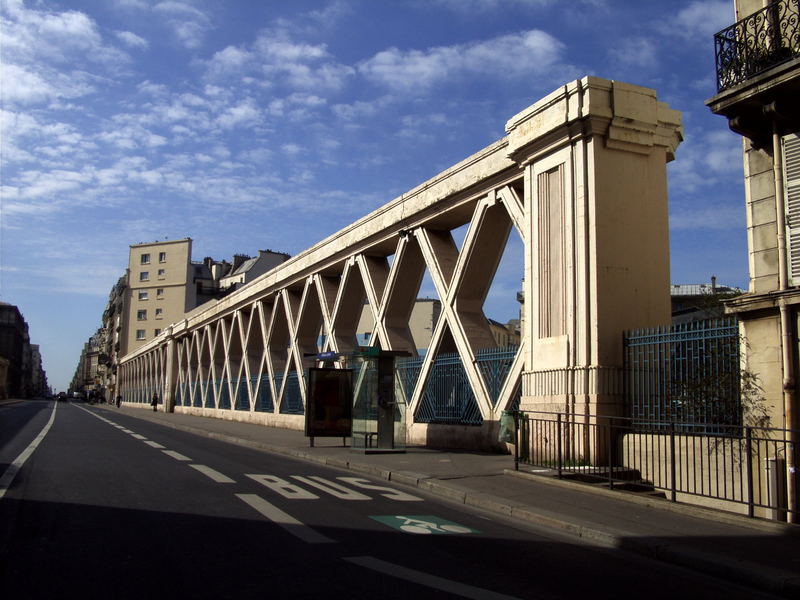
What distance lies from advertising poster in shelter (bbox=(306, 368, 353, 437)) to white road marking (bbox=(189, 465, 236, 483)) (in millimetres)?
5876

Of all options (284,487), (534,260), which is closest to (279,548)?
(284,487)

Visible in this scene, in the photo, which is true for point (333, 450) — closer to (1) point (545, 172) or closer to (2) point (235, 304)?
(1) point (545, 172)

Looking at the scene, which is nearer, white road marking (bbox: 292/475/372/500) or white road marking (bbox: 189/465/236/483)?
white road marking (bbox: 292/475/372/500)

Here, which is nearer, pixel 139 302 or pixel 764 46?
pixel 764 46

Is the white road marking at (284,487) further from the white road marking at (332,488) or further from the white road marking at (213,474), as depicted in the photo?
the white road marking at (213,474)

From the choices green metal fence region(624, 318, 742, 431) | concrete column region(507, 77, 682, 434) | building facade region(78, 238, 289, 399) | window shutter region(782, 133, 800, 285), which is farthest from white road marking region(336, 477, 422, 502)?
building facade region(78, 238, 289, 399)

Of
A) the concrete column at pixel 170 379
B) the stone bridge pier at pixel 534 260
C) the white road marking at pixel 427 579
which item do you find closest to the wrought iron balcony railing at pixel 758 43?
the stone bridge pier at pixel 534 260

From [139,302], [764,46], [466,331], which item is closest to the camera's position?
[764,46]

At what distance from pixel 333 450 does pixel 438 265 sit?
17.7 ft


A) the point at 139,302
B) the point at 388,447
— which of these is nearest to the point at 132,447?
the point at 388,447

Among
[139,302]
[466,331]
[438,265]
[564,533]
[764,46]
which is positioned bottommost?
[564,533]

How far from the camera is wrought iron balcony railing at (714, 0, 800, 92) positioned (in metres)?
10.1

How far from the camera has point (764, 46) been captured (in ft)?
33.9

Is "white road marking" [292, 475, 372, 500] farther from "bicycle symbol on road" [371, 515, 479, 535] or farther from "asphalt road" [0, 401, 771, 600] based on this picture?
"bicycle symbol on road" [371, 515, 479, 535]
